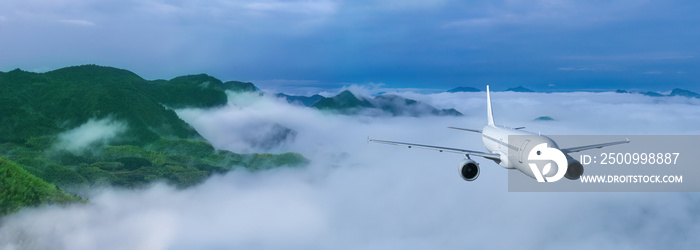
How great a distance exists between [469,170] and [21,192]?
15776 cm

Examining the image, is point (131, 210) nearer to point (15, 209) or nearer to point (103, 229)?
point (103, 229)

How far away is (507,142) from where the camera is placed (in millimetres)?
54906

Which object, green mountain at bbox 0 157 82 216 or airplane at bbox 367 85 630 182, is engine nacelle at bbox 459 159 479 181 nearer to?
airplane at bbox 367 85 630 182

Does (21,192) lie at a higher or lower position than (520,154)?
lower

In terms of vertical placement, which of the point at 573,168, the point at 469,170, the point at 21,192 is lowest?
the point at 21,192

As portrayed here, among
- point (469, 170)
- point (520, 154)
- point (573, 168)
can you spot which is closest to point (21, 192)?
point (469, 170)

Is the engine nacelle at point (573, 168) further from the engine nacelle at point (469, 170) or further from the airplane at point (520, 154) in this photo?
the engine nacelle at point (469, 170)

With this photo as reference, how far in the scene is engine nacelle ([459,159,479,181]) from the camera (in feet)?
161

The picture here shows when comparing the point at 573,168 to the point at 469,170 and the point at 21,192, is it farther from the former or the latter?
the point at 21,192

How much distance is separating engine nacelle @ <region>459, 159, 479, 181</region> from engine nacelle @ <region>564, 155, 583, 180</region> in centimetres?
867

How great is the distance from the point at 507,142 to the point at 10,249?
141 m

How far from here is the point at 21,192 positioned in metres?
152

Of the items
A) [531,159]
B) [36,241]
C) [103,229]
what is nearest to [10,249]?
[36,241]

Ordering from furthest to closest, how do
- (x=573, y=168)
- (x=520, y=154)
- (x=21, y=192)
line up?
(x=21, y=192)
(x=520, y=154)
(x=573, y=168)
